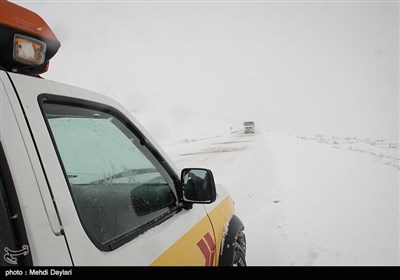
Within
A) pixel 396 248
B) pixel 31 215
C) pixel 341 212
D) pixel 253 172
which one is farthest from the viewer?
pixel 253 172

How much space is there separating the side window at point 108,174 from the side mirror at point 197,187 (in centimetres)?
13

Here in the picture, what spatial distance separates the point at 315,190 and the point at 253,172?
2993 mm

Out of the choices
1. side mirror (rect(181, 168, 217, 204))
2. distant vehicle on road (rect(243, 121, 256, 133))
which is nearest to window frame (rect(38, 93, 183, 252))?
side mirror (rect(181, 168, 217, 204))

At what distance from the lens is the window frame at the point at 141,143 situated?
3.49ft

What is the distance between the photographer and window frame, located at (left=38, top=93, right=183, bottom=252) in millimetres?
1064

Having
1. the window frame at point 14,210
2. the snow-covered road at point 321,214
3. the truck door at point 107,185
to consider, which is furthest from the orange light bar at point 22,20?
the snow-covered road at point 321,214

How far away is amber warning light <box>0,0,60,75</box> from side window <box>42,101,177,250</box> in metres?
0.21

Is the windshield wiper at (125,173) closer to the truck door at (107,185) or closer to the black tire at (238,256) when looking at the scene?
the truck door at (107,185)

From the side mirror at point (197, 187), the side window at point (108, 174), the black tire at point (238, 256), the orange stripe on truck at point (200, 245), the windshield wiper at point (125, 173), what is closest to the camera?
the side window at point (108, 174)

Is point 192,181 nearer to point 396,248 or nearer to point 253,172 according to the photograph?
point 396,248

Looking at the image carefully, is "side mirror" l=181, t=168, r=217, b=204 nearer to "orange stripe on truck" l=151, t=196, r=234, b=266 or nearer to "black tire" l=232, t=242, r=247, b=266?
"orange stripe on truck" l=151, t=196, r=234, b=266
